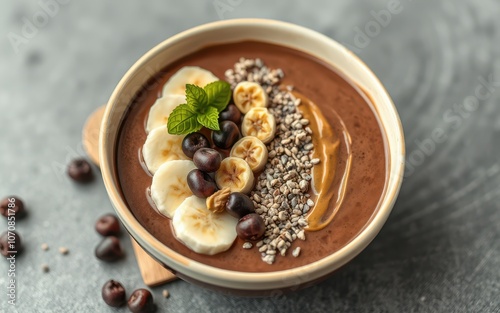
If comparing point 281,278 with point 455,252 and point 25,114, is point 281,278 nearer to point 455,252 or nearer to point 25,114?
point 455,252

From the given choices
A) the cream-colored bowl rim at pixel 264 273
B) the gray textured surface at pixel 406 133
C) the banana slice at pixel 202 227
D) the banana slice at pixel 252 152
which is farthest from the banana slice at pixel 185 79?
the gray textured surface at pixel 406 133

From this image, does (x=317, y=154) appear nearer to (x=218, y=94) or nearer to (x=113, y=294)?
(x=218, y=94)

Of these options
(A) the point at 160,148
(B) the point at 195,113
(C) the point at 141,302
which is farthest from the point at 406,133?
(C) the point at 141,302

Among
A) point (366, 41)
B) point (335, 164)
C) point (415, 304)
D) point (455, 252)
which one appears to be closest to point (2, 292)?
point (335, 164)

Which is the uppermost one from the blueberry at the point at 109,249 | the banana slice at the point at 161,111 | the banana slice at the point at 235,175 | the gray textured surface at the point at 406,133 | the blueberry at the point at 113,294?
the banana slice at the point at 161,111

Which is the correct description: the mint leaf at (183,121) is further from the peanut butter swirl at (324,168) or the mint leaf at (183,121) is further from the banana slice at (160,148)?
the peanut butter swirl at (324,168)

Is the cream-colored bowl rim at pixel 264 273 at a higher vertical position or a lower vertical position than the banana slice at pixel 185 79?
lower
